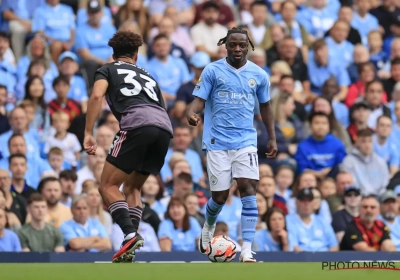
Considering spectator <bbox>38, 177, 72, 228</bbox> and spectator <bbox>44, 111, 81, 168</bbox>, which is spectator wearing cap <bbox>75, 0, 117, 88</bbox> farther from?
spectator <bbox>38, 177, 72, 228</bbox>

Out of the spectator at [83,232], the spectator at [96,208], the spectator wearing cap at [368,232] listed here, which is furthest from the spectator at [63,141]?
the spectator wearing cap at [368,232]

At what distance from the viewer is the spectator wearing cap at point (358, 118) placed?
60.6 feet

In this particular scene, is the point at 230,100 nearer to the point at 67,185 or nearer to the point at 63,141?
the point at 67,185

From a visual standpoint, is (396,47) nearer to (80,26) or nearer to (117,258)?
(80,26)

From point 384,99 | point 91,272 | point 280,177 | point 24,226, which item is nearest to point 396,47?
point 384,99

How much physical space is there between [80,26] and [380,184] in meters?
5.69

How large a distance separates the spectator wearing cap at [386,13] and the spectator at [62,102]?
7.18 m

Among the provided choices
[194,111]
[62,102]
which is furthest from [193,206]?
[194,111]

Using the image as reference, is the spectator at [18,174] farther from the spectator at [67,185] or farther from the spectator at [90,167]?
the spectator at [90,167]

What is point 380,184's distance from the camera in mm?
17531

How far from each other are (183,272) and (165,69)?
9.81 m

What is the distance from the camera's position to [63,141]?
16469mm

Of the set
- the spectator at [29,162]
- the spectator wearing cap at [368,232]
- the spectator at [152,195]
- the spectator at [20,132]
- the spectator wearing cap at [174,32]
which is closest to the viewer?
→ the spectator wearing cap at [368,232]

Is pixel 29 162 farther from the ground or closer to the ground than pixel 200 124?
closer to the ground
